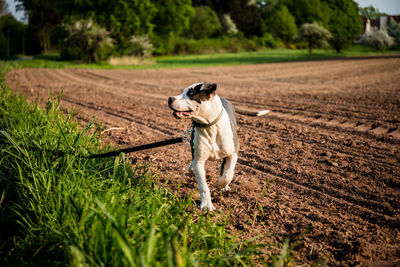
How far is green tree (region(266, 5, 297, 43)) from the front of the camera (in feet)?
188

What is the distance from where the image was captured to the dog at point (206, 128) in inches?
119

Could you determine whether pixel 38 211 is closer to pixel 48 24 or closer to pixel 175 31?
pixel 175 31

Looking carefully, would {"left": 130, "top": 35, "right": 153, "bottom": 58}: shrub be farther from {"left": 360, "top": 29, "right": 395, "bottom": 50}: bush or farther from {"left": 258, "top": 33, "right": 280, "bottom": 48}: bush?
{"left": 360, "top": 29, "right": 395, "bottom": 50}: bush

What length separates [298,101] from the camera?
9.41m

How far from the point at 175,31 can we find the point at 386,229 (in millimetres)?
41153

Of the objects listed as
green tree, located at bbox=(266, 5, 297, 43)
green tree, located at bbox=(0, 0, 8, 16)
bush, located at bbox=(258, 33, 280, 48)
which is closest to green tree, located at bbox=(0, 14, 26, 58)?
green tree, located at bbox=(0, 0, 8, 16)

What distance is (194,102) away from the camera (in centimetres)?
304

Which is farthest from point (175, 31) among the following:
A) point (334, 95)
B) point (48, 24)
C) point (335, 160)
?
point (335, 160)

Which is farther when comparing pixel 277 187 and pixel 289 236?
pixel 277 187

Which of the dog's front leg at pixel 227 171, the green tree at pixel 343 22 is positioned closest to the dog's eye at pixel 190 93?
the dog's front leg at pixel 227 171

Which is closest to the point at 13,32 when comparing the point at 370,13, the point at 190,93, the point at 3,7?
the point at 3,7

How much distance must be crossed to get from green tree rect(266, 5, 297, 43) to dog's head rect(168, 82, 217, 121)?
194 feet

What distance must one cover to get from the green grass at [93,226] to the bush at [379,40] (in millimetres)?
46352

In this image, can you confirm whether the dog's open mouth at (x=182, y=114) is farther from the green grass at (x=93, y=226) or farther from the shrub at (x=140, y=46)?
the shrub at (x=140, y=46)
